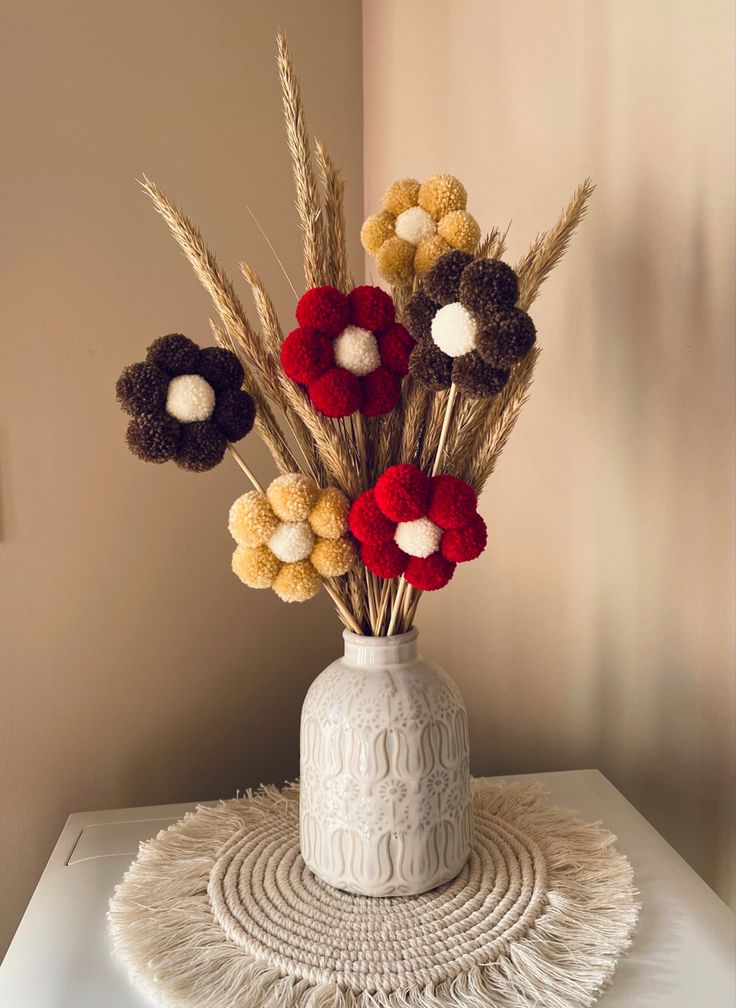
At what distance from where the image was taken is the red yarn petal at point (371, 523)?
2.41ft

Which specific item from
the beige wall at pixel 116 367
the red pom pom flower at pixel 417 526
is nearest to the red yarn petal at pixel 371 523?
the red pom pom flower at pixel 417 526

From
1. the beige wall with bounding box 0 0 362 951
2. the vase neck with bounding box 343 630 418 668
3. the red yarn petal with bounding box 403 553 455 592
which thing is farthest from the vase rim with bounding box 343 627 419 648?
the beige wall with bounding box 0 0 362 951

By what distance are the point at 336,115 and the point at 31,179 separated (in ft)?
1.55

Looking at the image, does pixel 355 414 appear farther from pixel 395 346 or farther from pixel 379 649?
pixel 379 649

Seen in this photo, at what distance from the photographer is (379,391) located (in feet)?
2.54

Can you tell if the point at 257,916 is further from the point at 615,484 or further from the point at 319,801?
the point at 615,484

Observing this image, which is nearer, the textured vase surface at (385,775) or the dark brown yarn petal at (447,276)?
the dark brown yarn petal at (447,276)

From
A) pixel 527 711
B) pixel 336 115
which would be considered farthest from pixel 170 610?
pixel 336 115

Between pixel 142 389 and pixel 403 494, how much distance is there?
228mm

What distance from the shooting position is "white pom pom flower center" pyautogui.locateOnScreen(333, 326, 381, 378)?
2.46ft

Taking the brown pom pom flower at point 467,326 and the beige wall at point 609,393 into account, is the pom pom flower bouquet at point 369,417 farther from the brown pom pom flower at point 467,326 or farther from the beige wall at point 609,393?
the beige wall at point 609,393

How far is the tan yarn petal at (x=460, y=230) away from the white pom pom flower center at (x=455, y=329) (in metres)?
0.11

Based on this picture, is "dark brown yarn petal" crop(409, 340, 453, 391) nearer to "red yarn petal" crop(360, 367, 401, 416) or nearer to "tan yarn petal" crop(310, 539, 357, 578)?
"red yarn petal" crop(360, 367, 401, 416)

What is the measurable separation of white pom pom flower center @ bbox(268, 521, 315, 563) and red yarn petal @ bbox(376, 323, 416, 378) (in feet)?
0.54
